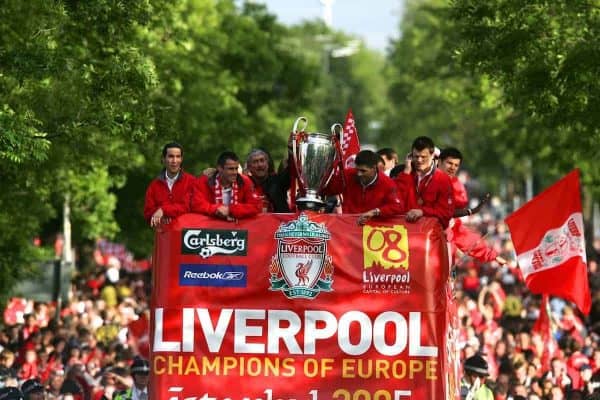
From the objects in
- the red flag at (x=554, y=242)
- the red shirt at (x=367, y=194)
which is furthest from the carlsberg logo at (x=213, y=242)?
the red flag at (x=554, y=242)

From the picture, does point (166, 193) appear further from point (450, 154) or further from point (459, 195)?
point (450, 154)

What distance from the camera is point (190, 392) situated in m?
11.6

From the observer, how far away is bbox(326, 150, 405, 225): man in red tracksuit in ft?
38.9

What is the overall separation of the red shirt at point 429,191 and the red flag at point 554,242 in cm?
273

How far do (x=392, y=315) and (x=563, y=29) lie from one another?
983 cm

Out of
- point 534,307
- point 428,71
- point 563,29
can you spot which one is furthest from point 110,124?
point 428,71

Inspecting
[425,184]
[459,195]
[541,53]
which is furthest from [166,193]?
[541,53]

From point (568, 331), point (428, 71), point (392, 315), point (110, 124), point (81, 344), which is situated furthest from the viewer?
point (428, 71)

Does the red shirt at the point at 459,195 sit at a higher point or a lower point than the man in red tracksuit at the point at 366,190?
higher

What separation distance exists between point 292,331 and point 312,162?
47.7 inches

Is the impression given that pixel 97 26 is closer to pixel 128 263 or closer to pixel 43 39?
pixel 43 39

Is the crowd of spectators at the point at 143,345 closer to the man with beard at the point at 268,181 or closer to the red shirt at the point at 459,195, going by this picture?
the red shirt at the point at 459,195

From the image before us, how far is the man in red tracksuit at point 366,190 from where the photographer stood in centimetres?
1187

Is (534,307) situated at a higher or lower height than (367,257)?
higher
